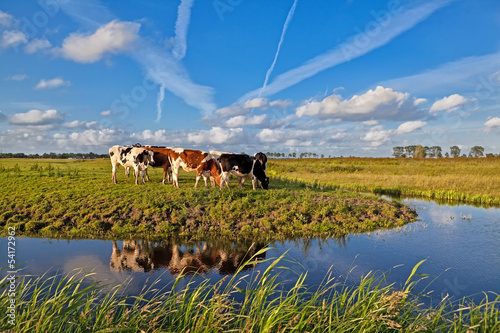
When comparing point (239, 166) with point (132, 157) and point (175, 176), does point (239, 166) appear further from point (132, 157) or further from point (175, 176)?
point (132, 157)

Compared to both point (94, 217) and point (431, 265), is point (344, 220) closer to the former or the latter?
point (431, 265)

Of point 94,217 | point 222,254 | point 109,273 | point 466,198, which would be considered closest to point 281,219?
point 222,254

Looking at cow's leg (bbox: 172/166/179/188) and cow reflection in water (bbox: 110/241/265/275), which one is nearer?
cow reflection in water (bbox: 110/241/265/275)

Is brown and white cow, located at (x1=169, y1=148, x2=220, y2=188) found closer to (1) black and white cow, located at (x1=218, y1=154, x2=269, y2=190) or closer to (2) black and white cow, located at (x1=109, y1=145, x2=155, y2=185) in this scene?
(1) black and white cow, located at (x1=218, y1=154, x2=269, y2=190)

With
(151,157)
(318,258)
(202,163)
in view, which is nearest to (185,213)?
(202,163)

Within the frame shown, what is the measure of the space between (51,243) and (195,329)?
1052 cm

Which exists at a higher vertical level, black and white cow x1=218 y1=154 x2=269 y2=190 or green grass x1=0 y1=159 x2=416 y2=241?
black and white cow x1=218 y1=154 x2=269 y2=190

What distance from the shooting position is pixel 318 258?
10078 millimetres

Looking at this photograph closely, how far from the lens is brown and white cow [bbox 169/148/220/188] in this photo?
63.2ft

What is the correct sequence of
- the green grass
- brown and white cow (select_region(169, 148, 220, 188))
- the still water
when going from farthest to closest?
brown and white cow (select_region(169, 148, 220, 188)), the green grass, the still water

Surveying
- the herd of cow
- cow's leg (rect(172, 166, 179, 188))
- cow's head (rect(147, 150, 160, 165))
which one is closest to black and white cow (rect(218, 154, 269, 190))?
the herd of cow

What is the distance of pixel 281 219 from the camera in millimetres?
14164

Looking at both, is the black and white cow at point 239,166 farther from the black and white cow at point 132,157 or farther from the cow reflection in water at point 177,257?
the cow reflection in water at point 177,257

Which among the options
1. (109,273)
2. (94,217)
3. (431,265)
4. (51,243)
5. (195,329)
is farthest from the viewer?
(94,217)
